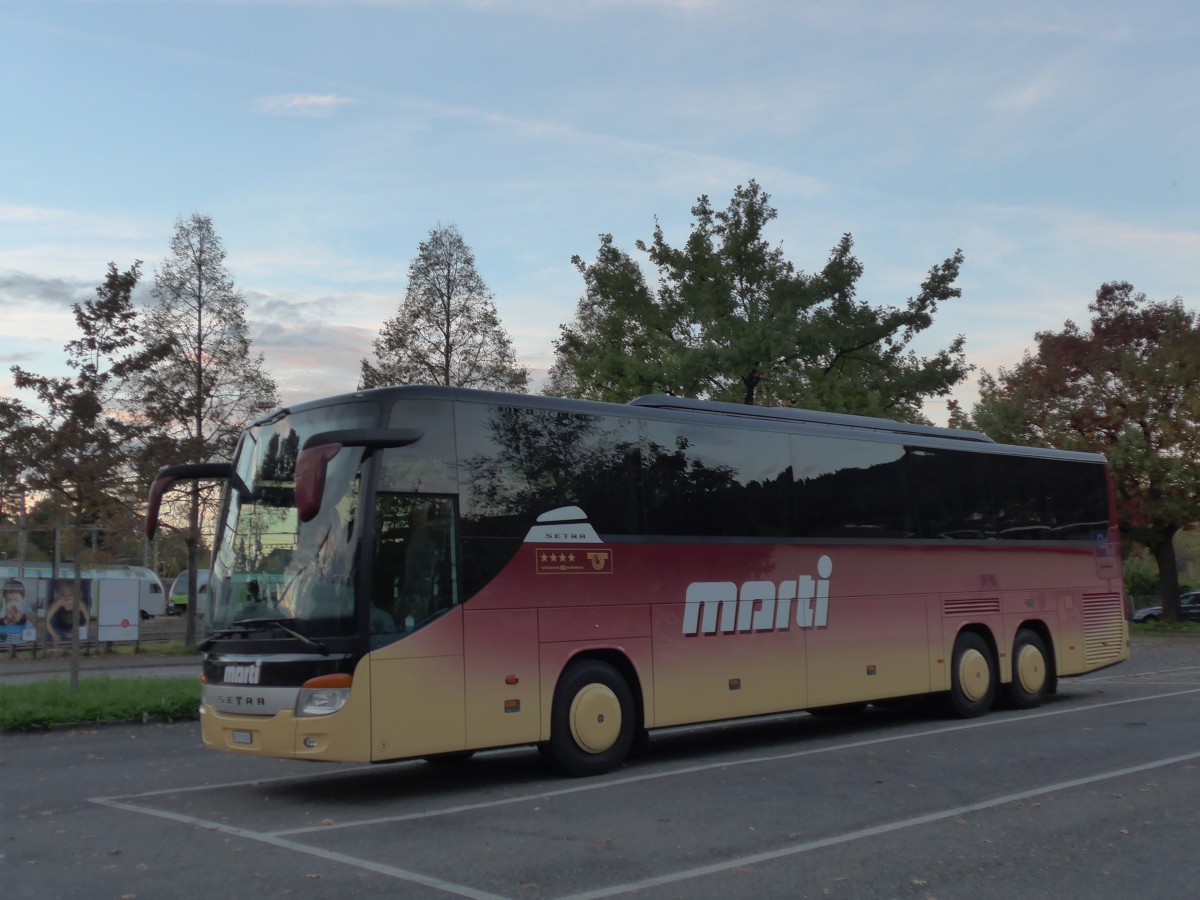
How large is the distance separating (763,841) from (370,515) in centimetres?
416

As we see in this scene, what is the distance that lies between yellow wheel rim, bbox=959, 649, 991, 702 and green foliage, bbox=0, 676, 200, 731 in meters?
10.6

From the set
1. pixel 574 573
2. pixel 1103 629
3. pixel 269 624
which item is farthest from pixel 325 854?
pixel 1103 629

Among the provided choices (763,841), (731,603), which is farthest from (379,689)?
(731,603)

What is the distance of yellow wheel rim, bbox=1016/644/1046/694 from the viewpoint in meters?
17.2

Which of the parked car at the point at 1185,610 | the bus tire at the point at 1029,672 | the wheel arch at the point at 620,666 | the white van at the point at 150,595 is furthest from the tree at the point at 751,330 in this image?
the white van at the point at 150,595

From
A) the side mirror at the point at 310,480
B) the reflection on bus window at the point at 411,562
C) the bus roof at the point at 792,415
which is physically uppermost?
the bus roof at the point at 792,415

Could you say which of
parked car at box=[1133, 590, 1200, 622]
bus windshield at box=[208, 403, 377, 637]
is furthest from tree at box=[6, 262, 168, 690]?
parked car at box=[1133, 590, 1200, 622]

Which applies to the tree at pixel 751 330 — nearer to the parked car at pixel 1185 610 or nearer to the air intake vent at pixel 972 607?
the air intake vent at pixel 972 607

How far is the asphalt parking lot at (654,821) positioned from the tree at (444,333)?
20666 mm

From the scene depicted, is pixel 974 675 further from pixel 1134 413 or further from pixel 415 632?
pixel 1134 413

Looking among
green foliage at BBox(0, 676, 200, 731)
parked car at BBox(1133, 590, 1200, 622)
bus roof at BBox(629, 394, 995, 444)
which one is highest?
bus roof at BBox(629, 394, 995, 444)

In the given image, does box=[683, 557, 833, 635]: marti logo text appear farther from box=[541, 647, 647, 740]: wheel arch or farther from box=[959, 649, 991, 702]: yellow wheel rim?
box=[959, 649, 991, 702]: yellow wheel rim

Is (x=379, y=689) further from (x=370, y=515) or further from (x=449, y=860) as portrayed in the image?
(x=449, y=860)

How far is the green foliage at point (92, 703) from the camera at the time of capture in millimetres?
16078
